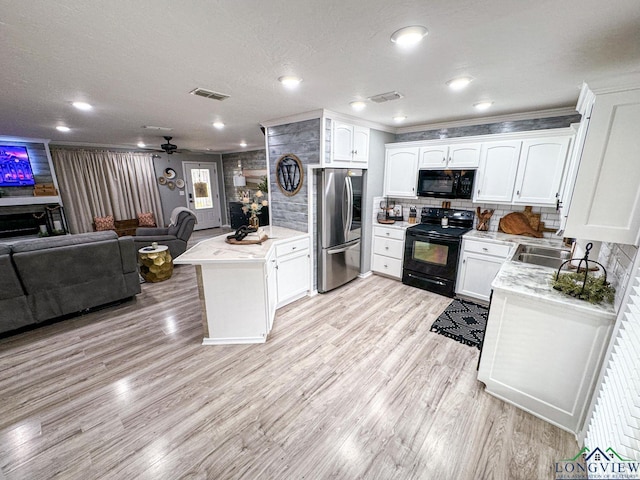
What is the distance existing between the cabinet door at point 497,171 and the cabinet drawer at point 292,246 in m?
2.44

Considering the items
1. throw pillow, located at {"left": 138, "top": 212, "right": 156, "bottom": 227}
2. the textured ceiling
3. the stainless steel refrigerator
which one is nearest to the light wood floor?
the stainless steel refrigerator

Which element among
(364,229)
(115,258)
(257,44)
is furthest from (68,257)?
(364,229)

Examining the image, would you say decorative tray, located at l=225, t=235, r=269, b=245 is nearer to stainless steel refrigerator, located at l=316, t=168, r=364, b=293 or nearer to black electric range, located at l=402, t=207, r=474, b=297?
stainless steel refrigerator, located at l=316, t=168, r=364, b=293

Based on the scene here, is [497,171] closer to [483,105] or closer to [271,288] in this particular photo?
[483,105]

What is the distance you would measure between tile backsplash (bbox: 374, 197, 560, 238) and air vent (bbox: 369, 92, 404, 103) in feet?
6.01

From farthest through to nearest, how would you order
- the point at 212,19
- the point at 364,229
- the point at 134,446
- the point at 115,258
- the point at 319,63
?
the point at 364,229 < the point at 115,258 < the point at 319,63 < the point at 134,446 < the point at 212,19

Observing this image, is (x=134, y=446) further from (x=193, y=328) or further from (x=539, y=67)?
(x=539, y=67)

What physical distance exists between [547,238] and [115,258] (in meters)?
5.51

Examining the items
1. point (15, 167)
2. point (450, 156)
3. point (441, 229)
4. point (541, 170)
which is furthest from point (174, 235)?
point (541, 170)

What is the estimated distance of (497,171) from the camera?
3.29 meters

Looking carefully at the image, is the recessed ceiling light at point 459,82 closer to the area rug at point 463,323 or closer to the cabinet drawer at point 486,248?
the cabinet drawer at point 486,248

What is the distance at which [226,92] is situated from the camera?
92.0 inches

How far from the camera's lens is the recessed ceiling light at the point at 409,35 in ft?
4.32

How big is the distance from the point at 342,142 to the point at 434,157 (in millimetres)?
1420
